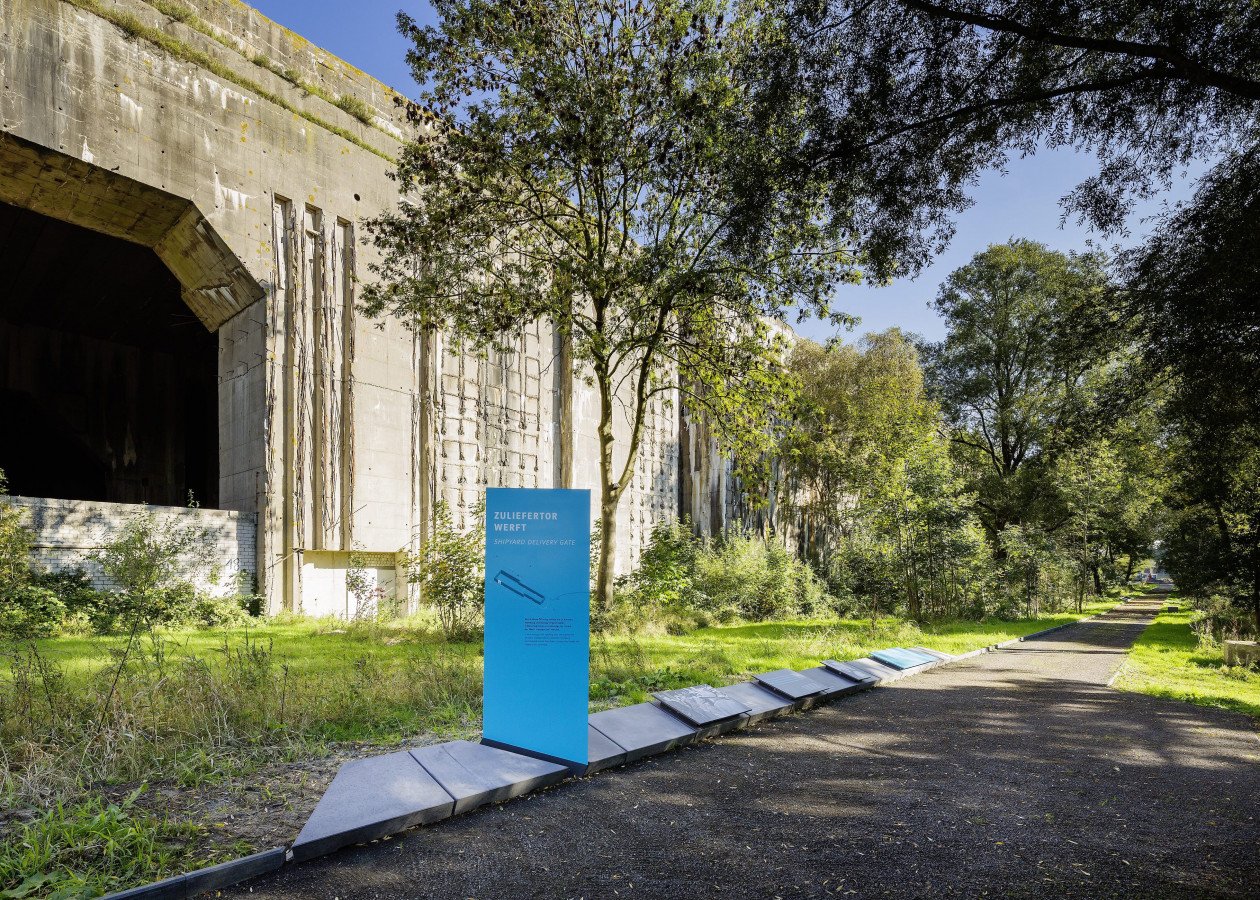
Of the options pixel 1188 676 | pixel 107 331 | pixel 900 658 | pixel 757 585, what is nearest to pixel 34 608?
pixel 900 658

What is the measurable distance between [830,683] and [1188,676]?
260 inches

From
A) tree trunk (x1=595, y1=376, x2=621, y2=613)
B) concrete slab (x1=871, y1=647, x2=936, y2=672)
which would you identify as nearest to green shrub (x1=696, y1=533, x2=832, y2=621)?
tree trunk (x1=595, y1=376, x2=621, y2=613)

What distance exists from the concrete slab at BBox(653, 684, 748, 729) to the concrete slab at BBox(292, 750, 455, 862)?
2464 mm

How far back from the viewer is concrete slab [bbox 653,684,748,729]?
6.18 metres

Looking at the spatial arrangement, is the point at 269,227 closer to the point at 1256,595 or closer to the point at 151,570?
the point at 151,570

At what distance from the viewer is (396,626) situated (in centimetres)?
1170

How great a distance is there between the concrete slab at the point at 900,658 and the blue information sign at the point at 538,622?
631 cm

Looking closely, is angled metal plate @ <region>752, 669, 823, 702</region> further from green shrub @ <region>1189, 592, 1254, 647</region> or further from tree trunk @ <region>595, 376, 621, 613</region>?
green shrub @ <region>1189, 592, 1254, 647</region>

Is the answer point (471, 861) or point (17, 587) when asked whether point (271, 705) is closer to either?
point (471, 861)

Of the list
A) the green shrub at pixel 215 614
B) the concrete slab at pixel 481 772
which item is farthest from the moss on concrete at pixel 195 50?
the concrete slab at pixel 481 772

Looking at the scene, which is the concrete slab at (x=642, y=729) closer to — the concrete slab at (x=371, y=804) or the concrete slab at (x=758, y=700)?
the concrete slab at (x=758, y=700)

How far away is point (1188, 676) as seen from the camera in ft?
35.1

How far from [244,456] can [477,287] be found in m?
6.67

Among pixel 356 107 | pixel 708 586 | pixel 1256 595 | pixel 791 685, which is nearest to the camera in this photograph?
pixel 791 685
